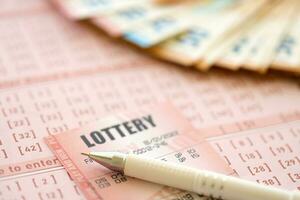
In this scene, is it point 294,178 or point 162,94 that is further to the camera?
point 162,94

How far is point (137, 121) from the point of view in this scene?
1.99 ft

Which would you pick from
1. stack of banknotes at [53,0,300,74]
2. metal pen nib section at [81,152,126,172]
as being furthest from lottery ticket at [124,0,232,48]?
metal pen nib section at [81,152,126,172]

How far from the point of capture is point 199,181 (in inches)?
20.0

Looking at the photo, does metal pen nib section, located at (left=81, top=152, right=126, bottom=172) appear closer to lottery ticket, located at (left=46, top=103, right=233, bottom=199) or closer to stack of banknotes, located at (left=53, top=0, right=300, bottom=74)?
lottery ticket, located at (left=46, top=103, right=233, bottom=199)

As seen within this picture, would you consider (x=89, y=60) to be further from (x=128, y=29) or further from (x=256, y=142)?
(x=256, y=142)

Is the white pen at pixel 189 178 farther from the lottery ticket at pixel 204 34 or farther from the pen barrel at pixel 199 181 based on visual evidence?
the lottery ticket at pixel 204 34

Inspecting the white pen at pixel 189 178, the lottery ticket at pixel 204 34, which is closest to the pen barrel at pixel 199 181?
the white pen at pixel 189 178

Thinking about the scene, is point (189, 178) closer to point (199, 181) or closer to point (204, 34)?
point (199, 181)

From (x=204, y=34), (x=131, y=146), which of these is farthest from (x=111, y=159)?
(x=204, y=34)

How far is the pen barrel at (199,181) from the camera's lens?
49 cm

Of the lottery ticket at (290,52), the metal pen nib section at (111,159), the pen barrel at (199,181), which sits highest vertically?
the lottery ticket at (290,52)

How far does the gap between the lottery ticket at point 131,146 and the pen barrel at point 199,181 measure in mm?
16

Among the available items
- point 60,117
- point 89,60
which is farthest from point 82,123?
point 89,60

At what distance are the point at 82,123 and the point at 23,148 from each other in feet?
0.24
